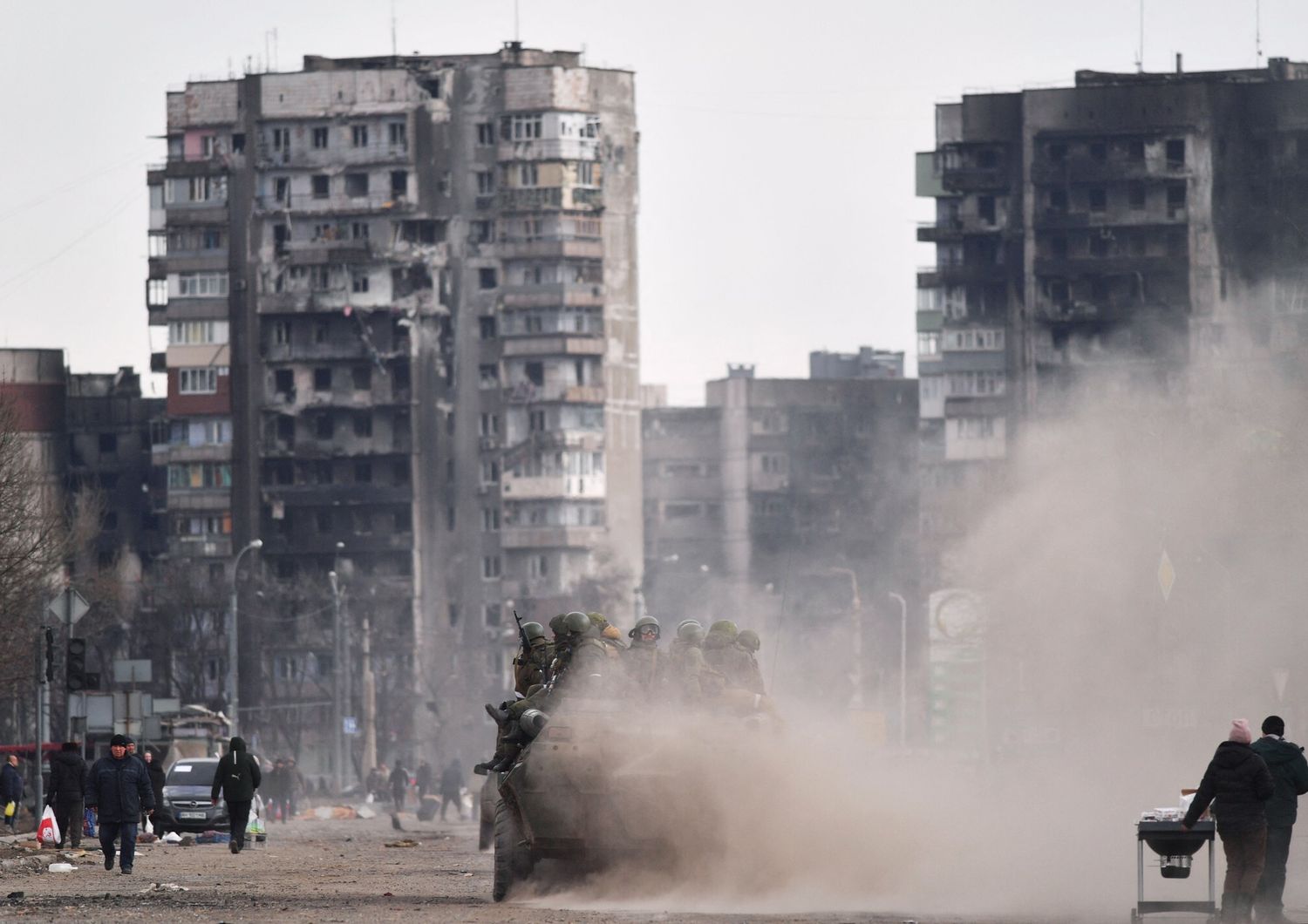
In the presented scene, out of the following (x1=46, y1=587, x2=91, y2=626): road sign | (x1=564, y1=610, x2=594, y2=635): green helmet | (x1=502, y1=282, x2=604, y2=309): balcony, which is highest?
(x1=502, y1=282, x2=604, y2=309): balcony

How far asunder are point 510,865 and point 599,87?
395ft

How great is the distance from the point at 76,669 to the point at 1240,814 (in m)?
23.6

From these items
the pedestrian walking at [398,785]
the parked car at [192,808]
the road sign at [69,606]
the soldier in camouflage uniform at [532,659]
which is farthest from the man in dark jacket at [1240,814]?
the pedestrian walking at [398,785]

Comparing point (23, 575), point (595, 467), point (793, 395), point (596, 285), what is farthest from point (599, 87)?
point (23, 575)

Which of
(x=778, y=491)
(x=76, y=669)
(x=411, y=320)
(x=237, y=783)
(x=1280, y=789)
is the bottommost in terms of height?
(x=237, y=783)

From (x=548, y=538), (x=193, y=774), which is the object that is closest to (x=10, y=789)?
(x=193, y=774)

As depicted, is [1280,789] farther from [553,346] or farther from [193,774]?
[553,346]

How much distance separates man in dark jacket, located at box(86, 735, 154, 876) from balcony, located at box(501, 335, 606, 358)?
113156 millimetres

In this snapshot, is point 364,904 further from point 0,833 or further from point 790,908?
point 0,833

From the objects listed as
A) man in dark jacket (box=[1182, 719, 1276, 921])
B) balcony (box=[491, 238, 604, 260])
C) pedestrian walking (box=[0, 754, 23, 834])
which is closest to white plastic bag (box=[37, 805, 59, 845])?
pedestrian walking (box=[0, 754, 23, 834])

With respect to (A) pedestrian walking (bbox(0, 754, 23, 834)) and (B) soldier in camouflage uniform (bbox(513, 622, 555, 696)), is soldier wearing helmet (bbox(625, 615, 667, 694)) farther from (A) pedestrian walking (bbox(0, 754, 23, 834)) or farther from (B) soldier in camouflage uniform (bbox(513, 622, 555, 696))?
(A) pedestrian walking (bbox(0, 754, 23, 834))

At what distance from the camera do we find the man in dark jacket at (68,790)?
41.4 metres

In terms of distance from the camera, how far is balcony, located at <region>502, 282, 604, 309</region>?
146m

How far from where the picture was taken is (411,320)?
485 ft
